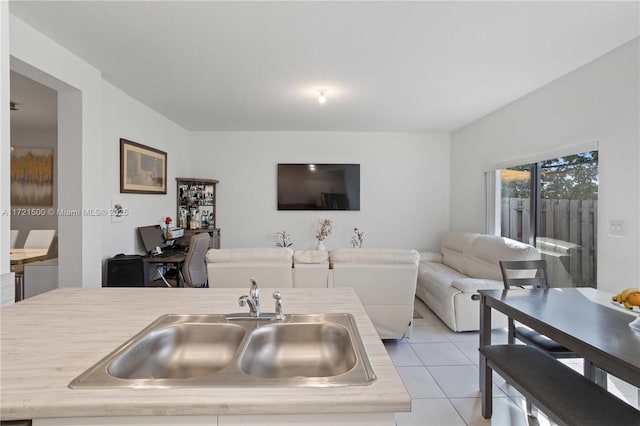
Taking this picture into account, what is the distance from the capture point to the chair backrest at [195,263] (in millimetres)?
3512

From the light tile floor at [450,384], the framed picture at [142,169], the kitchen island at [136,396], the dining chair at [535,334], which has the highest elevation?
the framed picture at [142,169]

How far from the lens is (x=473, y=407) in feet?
6.95

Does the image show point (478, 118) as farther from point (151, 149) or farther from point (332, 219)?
point (151, 149)

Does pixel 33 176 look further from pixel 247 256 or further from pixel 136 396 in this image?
pixel 136 396

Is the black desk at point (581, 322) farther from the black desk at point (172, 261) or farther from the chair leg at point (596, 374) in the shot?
the black desk at point (172, 261)

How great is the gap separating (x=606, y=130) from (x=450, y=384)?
241cm

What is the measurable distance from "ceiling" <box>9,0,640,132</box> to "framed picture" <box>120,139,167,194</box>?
640 mm

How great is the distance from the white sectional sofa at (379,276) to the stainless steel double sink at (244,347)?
4.79 ft

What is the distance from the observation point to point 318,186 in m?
5.62

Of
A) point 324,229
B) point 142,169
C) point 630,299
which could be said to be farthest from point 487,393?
point 142,169

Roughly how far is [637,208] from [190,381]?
3.13m

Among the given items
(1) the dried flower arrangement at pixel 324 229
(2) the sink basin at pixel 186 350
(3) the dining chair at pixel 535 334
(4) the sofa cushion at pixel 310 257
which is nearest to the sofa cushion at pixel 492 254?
(3) the dining chair at pixel 535 334

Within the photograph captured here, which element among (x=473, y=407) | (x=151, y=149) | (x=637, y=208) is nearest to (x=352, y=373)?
(x=473, y=407)

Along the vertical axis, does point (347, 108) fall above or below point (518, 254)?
above
